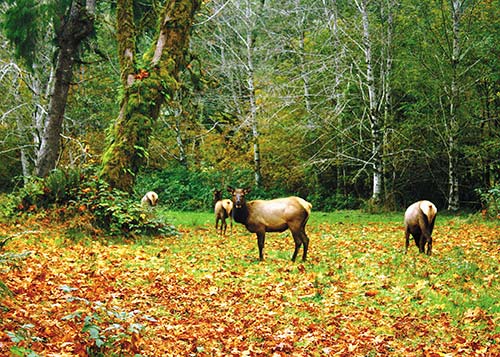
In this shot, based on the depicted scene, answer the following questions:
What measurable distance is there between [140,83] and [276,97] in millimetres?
11868

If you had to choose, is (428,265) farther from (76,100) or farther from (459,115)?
(76,100)

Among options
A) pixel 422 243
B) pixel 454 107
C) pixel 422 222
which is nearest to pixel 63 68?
pixel 422 222

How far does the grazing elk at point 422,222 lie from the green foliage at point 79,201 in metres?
7.07

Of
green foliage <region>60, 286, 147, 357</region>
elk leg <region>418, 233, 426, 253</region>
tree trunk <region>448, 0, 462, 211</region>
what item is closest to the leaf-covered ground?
green foliage <region>60, 286, 147, 357</region>

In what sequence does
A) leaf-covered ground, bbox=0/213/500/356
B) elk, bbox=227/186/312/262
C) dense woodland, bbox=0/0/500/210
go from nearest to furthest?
leaf-covered ground, bbox=0/213/500/356, elk, bbox=227/186/312/262, dense woodland, bbox=0/0/500/210

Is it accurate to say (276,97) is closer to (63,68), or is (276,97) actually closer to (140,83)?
(140,83)

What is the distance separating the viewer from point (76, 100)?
3019cm

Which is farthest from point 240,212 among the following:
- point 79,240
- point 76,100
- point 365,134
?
point 76,100

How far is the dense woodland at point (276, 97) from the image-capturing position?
1488 centimetres

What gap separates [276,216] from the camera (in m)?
10.3

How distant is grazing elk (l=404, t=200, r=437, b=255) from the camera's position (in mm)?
10234

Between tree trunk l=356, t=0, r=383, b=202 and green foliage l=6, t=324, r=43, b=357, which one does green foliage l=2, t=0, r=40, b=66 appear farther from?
tree trunk l=356, t=0, r=383, b=202

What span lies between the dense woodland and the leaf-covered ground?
5051mm

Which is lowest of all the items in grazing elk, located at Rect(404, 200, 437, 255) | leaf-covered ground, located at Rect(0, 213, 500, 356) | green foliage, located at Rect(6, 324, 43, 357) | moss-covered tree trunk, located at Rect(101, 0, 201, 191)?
leaf-covered ground, located at Rect(0, 213, 500, 356)
